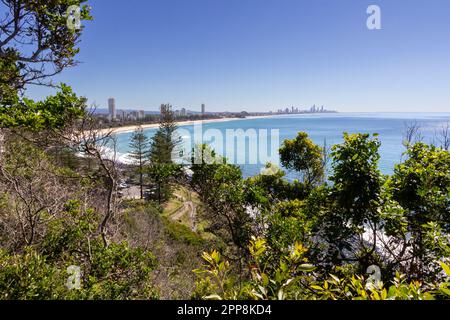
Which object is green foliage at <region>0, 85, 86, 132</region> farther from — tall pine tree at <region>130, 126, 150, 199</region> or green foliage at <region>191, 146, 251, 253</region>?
tall pine tree at <region>130, 126, 150, 199</region>

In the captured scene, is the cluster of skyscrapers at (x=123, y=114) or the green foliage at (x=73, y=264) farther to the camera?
the cluster of skyscrapers at (x=123, y=114)

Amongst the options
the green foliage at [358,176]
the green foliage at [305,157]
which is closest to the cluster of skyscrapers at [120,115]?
the green foliage at [305,157]

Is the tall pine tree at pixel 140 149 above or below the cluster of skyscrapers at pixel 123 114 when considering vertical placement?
below

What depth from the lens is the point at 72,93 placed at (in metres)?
4.41

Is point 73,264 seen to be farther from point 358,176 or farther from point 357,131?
point 357,131

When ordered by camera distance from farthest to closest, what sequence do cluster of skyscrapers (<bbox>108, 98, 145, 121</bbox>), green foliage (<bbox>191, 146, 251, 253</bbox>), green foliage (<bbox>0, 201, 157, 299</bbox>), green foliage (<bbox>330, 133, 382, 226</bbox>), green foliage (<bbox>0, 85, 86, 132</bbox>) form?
1. cluster of skyscrapers (<bbox>108, 98, 145, 121</bbox>)
2. green foliage (<bbox>191, 146, 251, 253</bbox>)
3. green foliage (<bbox>0, 85, 86, 132</bbox>)
4. green foliage (<bbox>330, 133, 382, 226</bbox>)
5. green foliage (<bbox>0, 201, 157, 299</bbox>)

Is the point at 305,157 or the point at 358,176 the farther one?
the point at 305,157

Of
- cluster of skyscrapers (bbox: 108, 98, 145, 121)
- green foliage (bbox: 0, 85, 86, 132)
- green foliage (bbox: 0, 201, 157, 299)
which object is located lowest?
green foliage (bbox: 0, 201, 157, 299)

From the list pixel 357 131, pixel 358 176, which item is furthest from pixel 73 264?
pixel 357 131

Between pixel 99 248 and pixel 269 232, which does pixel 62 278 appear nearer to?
pixel 99 248

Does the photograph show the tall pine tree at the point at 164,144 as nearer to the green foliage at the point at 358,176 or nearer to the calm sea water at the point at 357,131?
the calm sea water at the point at 357,131

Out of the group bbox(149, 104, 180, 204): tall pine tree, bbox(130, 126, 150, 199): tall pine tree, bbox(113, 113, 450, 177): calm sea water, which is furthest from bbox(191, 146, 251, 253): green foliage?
bbox(130, 126, 150, 199): tall pine tree
